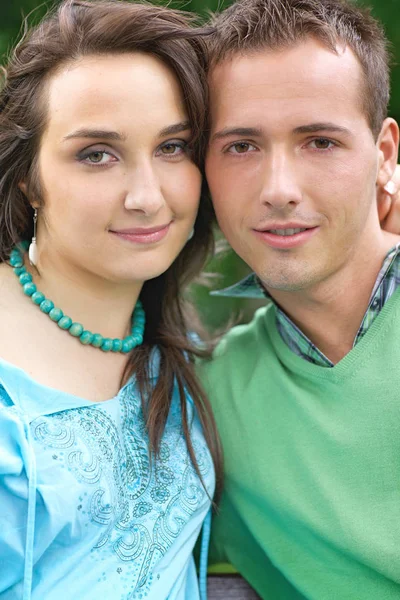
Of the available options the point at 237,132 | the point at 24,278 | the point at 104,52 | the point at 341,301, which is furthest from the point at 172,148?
the point at 341,301

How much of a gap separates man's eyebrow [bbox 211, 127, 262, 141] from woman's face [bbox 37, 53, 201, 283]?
12 centimetres

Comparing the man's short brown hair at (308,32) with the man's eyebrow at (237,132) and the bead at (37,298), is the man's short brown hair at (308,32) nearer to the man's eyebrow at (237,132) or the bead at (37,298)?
the man's eyebrow at (237,132)

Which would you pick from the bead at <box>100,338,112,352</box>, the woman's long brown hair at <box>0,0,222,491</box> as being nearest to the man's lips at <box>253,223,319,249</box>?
the woman's long brown hair at <box>0,0,222,491</box>

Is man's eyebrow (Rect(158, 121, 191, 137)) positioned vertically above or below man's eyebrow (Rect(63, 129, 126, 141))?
above

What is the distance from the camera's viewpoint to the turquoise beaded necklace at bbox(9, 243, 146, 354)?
1.99 meters

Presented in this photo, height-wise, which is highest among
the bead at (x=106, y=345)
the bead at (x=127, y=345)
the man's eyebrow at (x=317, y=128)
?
the man's eyebrow at (x=317, y=128)

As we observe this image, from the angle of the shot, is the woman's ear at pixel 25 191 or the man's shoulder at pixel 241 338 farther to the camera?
the man's shoulder at pixel 241 338

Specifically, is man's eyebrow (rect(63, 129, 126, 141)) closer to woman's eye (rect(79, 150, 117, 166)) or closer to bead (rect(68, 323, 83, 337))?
woman's eye (rect(79, 150, 117, 166))

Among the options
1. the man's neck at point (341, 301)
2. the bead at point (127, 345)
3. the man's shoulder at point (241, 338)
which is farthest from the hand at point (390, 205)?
the bead at point (127, 345)

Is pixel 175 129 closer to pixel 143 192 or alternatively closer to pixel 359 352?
pixel 143 192

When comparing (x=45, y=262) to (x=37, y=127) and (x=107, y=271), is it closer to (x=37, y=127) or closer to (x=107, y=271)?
(x=107, y=271)

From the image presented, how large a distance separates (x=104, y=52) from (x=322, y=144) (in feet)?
1.92

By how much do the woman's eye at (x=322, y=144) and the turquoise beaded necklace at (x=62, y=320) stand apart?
699 mm

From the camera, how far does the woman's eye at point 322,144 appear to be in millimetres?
2002
